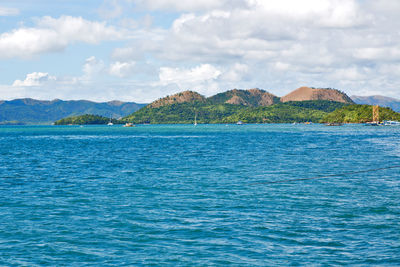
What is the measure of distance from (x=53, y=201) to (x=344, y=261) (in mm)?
26053

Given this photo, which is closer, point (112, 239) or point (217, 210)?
point (112, 239)

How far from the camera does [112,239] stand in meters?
25.3

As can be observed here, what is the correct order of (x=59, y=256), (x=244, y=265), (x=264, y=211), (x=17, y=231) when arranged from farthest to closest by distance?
(x=264, y=211) → (x=17, y=231) → (x=59, y=256) → (x=244, y=265)

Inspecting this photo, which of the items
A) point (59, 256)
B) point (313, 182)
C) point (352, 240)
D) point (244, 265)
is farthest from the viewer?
point (313, 182)

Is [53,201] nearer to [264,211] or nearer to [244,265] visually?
[264,211]

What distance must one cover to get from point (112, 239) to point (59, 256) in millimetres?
3518

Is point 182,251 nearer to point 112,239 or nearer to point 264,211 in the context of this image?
point 112,239

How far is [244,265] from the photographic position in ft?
68.5

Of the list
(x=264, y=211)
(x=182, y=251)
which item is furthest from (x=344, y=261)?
(x=264, y=211)

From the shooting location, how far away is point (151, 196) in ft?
129

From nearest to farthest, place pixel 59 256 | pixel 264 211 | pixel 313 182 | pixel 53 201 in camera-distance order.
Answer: pixel 59 256 < pixel 264 211 < pixel 53 201 < pixel 313 182

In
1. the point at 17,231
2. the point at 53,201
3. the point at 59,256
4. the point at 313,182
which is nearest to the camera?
the point at 59,256

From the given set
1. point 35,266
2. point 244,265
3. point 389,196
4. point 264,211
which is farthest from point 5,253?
point 389,196

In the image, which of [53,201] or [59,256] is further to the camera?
[53,201]
